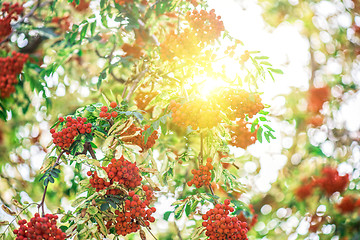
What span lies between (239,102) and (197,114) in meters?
0.26

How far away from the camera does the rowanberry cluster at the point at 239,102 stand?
6.73 ft

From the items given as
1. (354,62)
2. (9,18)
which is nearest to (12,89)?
(9,18)

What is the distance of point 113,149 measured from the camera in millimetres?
2059

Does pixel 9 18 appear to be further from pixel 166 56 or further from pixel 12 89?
pixel 166 56

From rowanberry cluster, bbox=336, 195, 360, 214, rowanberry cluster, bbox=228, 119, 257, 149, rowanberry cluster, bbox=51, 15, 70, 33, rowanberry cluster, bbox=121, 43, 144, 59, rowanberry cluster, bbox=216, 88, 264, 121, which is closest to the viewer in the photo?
rowanberry cluster, bbox=216, 88, 264, 121

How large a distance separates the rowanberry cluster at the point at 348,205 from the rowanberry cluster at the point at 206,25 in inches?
94.2

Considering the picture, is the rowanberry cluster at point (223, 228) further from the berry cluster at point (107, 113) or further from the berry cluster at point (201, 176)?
the berry cluster at point (107, 113)

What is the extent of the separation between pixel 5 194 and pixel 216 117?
2520 millimetres

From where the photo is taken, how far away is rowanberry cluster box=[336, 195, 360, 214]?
375 centimetres

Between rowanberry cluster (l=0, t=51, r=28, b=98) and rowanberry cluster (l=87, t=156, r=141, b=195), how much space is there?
0.93 metres

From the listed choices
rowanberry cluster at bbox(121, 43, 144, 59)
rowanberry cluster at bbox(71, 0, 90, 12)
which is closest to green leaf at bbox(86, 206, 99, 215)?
rowanberry cluster at bbox(121, 43, 144, 59)

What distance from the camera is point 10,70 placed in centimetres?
246

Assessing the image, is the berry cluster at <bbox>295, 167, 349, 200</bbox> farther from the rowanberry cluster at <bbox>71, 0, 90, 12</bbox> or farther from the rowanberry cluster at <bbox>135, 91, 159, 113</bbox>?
the rowanberry cluster at <bbox>71, 0, 90, 12</bbox>

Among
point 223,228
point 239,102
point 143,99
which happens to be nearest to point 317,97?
point 143,99
